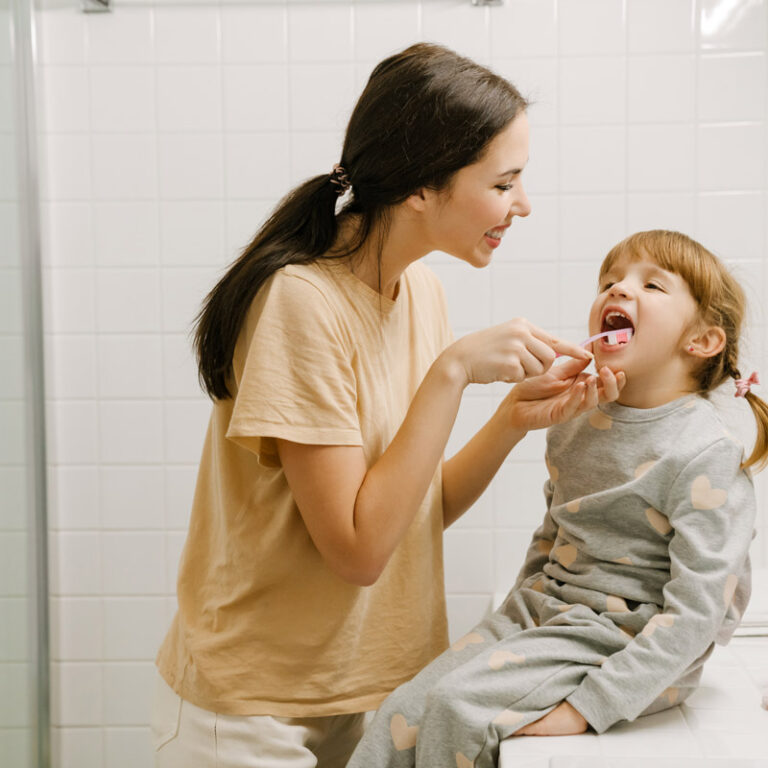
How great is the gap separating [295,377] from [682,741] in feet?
1.85

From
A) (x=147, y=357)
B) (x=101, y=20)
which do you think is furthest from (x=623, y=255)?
(x=101, y=20)

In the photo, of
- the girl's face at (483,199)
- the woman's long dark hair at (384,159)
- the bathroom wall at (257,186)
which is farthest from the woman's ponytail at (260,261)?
the bathroom wall at (257,186)

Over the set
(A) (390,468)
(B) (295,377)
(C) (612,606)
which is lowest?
(C) (612,606)

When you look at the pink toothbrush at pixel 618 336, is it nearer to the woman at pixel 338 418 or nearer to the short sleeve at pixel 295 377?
the woman at pixel 338 418

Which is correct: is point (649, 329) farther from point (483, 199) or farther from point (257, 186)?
point (257, 186)

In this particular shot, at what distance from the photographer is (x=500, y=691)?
101 centimetres

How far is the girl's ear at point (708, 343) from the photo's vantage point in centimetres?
119

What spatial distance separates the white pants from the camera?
1091 mm

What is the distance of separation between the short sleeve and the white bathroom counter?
1.23 ft

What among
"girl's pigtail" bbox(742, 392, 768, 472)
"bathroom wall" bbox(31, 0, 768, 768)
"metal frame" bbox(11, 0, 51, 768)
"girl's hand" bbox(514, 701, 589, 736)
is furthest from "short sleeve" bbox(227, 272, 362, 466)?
"metal frame" bbox(11, 0, 51, 768)

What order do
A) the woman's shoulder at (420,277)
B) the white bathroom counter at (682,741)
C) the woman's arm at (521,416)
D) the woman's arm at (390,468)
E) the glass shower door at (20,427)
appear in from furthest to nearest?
the glass shower door at (20,427), the woman's shoulder at (420,277), the woman's arm at (521,416), the woman's arm at (390,468), the white bathroom counter at (682,741)

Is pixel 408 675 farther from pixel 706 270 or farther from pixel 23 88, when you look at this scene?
pixel 23 88

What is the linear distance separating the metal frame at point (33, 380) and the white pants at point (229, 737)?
2.65 feet

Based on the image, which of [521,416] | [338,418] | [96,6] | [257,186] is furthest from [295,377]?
[96,6]
